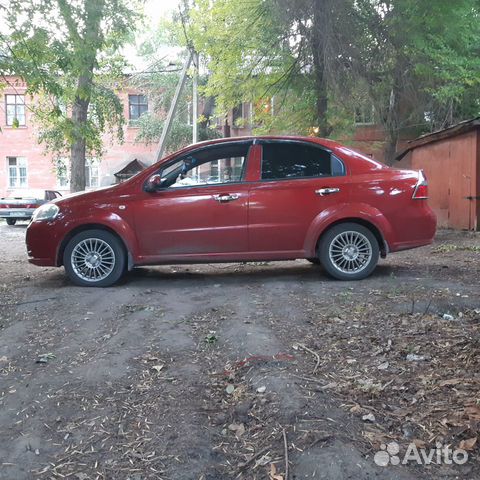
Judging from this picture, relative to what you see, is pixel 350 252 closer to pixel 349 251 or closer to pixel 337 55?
pixel 349 251

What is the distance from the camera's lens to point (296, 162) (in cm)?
649

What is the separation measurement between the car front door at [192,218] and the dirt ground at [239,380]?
581mm

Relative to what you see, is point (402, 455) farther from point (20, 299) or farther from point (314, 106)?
point (314, 106)

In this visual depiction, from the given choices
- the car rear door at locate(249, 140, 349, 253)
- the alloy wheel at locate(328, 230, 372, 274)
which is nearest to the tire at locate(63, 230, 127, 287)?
the car rear door at locate(249, 140, 349, 253)

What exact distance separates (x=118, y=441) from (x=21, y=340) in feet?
6.82

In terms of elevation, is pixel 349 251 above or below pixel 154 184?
below

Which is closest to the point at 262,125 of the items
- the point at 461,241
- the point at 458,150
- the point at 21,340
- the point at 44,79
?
the point at 458,150

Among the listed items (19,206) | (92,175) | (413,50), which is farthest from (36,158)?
(413,50)

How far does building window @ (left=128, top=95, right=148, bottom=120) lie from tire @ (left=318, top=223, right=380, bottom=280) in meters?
29.4

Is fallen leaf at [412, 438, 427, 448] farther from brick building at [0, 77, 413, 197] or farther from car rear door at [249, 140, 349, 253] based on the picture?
brick building at [0, 77, 413, 197]

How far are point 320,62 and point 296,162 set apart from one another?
6.62 m

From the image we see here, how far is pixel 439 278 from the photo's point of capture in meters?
6.39

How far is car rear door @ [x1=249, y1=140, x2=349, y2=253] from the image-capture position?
6305mm

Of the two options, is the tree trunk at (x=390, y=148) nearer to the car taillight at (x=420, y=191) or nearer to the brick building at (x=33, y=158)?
the car taillight at (x=420, y=191)
